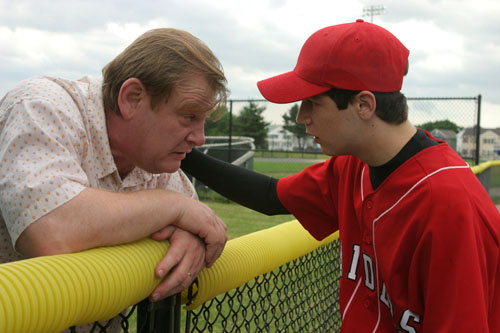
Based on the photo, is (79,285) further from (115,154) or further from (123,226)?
(115,154)

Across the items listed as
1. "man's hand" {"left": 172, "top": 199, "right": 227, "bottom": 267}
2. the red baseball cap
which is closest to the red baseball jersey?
the red baseball cap

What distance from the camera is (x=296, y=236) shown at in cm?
195

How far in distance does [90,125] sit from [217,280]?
68 cm

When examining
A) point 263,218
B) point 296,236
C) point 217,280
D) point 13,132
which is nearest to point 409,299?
point 296,236

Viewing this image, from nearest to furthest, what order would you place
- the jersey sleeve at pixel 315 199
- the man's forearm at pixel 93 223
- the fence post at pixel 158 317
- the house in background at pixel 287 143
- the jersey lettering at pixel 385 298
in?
the man's forearm at pixel 93 223
the fence post at pixel 158 317
the jersey lettering at pixel 385 298
the jersey sleeve at pixel 315 199
the house in background at pixel 287 143

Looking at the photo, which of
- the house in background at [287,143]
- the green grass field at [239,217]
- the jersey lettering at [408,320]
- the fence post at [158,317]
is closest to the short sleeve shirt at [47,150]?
the fence post at [158,317]

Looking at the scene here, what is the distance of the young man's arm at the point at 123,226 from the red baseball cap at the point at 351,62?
2.39 feet

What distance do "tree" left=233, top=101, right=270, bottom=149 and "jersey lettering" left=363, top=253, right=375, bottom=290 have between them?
1158 centimetres

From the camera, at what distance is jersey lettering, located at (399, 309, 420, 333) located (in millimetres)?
1566

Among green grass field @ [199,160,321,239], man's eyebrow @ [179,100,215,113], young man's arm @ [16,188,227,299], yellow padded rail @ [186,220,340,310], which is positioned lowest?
green grass field @ [199,160,321,239]

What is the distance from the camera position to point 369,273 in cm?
182

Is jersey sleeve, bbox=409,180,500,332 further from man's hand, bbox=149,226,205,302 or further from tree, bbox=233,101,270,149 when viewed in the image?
tree, bbox=233,101,270,149

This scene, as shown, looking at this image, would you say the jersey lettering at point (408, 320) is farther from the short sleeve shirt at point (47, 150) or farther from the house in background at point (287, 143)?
the house in background at point (287, 143)

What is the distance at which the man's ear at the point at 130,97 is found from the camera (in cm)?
154
